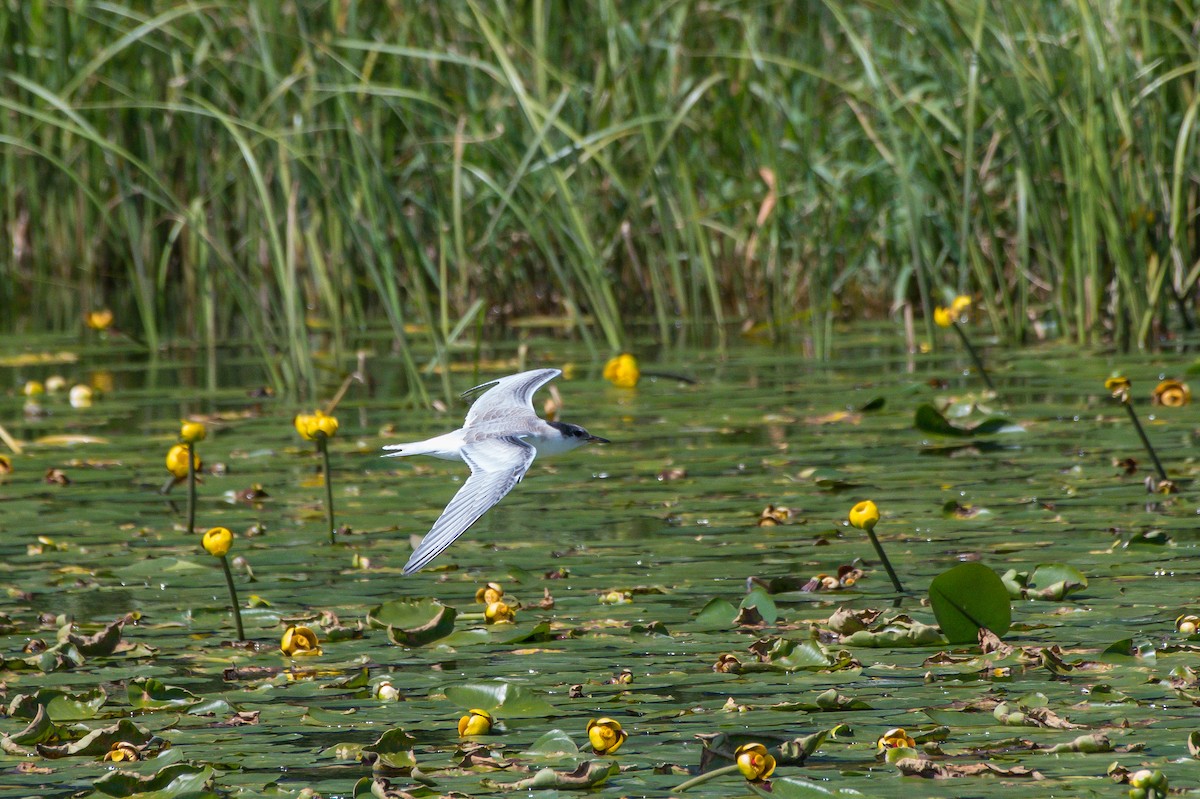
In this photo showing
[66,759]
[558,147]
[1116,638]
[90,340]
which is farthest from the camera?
[90,340]

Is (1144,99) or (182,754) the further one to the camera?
(1144,99)

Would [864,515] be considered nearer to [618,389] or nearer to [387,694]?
[387,694]

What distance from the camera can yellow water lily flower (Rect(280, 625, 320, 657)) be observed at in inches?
112

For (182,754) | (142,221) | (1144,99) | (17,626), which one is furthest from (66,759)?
(142,221)

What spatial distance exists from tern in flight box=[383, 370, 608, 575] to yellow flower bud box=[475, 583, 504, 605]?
12 centimetres

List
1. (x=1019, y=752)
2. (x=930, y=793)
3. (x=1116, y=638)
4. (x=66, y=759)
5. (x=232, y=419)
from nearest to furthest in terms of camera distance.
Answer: (x=930, y=793) < (x=1019, y=752) < (x=66, y=759) < (x=1116, y=638) < (x=232, y=419)

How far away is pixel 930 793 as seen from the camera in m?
2.04

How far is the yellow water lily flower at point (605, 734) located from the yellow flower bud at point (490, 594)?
0.87m

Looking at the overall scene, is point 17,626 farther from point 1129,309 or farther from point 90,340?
point 90,340

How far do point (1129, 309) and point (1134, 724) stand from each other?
13.7 ft

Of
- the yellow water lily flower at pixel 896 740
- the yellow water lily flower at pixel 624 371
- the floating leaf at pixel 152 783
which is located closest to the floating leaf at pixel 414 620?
the floating leaf at pixel 152 783

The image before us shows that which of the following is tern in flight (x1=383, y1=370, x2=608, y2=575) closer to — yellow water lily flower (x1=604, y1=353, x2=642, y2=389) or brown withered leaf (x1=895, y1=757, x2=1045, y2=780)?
brown withered leaf (x1=895, y1=757, x2=1045, y2=780)

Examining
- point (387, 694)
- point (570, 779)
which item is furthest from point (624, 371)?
point (570, 779)

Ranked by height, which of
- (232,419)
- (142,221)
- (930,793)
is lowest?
(930,793)
